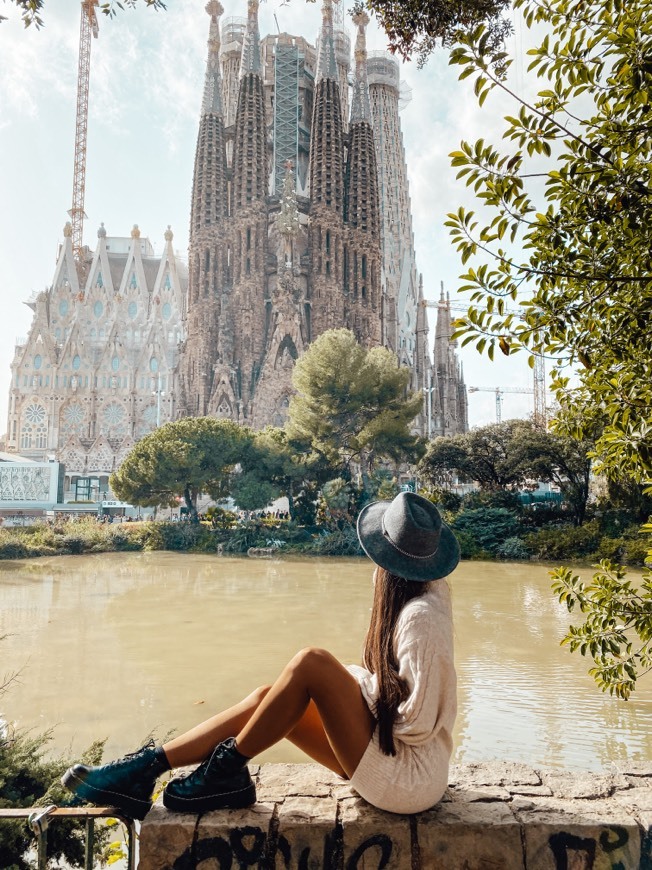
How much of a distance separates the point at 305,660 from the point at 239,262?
37539 mm

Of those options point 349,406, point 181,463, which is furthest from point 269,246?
point 181,463

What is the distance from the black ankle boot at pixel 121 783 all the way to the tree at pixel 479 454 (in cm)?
2129

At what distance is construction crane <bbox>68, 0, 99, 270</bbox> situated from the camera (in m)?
57.8

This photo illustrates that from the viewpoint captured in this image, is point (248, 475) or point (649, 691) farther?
point (248, 475)

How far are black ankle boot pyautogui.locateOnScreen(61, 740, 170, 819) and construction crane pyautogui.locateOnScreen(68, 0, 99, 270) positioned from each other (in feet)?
200

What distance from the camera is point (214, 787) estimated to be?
1945 millimetres

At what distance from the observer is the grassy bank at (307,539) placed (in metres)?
17.9

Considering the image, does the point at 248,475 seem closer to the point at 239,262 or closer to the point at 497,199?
the point at 239,262

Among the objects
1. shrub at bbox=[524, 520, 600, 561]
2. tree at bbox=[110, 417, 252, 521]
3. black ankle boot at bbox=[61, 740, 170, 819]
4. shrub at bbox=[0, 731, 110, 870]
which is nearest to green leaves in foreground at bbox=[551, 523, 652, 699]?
black ankle boot at bbox=[61, 740, 170, 819]

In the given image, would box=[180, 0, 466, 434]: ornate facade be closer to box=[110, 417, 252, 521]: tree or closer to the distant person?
box=[110, 417, 252, 521]: tree

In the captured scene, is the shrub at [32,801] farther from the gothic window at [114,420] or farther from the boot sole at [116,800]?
the gothic window at [114,420]

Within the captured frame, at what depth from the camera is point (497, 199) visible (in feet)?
7.05

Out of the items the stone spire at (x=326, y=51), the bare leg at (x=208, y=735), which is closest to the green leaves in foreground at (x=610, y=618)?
the bare leg at (x=208, y=735)

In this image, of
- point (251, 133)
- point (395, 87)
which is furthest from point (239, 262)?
point (395, 87)
